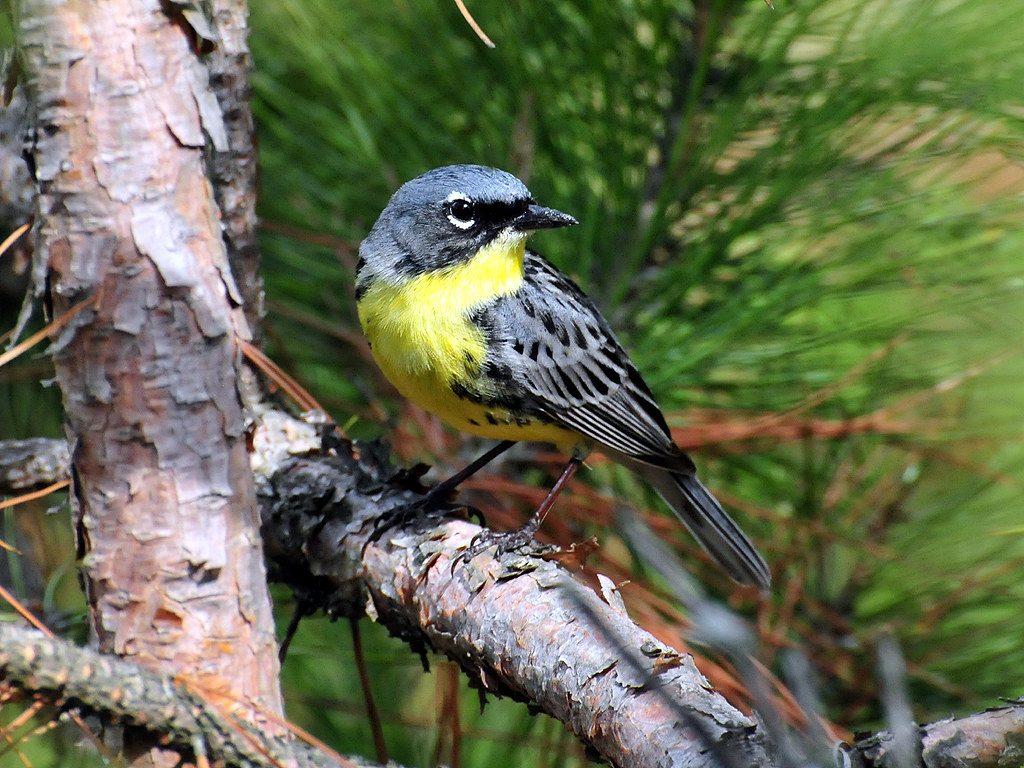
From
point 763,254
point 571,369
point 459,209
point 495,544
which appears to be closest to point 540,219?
point 459,209

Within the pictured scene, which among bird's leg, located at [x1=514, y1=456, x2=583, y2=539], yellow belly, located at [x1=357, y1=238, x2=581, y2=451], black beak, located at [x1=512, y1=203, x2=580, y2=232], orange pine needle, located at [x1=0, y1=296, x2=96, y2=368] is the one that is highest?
orange pine needle, located at [x1=0, y1=296, x2=96, y2=368]

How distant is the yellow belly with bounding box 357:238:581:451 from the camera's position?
7.24 feet

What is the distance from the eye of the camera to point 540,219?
2.28 meters

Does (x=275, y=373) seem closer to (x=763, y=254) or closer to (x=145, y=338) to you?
(x=145, y=338)

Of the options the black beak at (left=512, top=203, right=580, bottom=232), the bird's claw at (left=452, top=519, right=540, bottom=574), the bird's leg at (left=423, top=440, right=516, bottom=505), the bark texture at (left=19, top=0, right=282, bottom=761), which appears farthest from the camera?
the black beak at (left=512, top=203, right=580, bottom=232)

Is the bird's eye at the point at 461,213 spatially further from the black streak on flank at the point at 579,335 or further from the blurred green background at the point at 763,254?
the black streak on flank at the point at 579,335

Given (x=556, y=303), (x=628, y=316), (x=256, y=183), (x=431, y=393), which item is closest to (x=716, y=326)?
(x=628, y=316)

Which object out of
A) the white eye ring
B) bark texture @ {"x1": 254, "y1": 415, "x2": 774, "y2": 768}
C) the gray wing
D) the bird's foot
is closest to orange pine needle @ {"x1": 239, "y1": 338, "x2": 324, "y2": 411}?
bark texture @ {"x1": 254, "y1": 415, "x2": 774, "y2": 768}

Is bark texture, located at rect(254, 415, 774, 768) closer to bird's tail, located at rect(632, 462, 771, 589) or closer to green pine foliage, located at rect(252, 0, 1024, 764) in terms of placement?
green pine foliage, located at rect(252, 0, 1024, 764)

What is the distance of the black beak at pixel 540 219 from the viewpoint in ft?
7.32

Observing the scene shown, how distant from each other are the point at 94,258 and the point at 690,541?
1794 mm

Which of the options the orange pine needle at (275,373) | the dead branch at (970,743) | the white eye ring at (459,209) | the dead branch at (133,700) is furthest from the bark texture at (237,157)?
the dead branch at (970,743)

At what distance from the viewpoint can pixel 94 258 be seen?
1.52 meters

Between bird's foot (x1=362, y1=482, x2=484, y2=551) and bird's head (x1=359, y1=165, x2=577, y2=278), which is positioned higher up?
bird's head (x1=359, y1=165, x2=577, y2=278)
